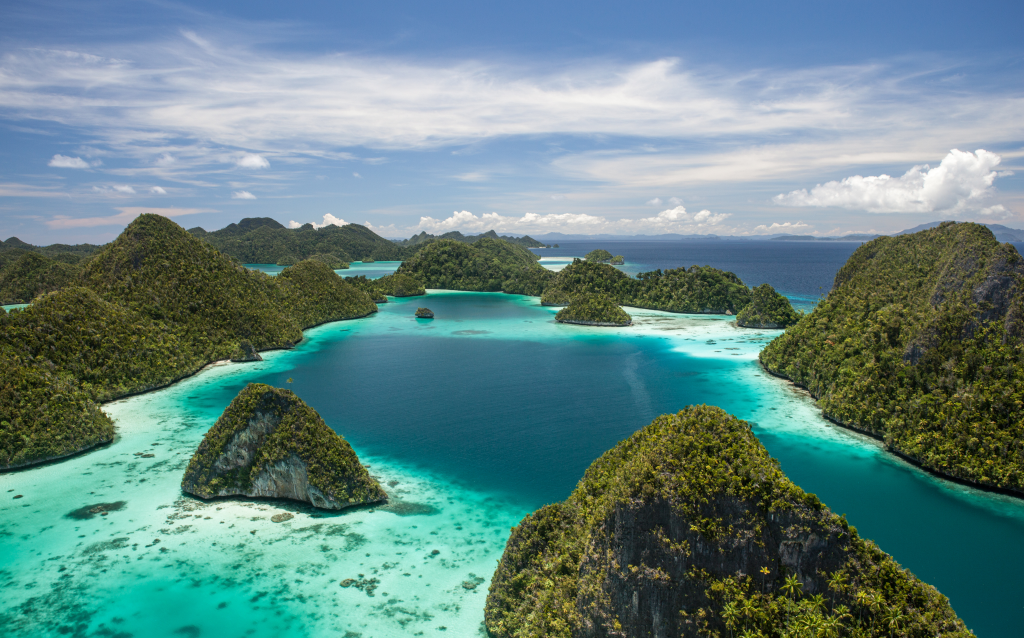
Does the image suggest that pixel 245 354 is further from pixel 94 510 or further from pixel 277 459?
pixel 277 459

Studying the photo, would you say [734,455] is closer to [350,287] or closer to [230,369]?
[230,369]

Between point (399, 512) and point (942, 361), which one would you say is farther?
point (942, 361)

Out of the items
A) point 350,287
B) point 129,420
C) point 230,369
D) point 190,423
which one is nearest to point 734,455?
point 190,423

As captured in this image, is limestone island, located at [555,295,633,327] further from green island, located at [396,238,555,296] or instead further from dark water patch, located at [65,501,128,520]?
dark water patch, located at [65,501,128,520]

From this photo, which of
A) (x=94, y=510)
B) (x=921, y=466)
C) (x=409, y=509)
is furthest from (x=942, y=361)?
(x=94, y=510)

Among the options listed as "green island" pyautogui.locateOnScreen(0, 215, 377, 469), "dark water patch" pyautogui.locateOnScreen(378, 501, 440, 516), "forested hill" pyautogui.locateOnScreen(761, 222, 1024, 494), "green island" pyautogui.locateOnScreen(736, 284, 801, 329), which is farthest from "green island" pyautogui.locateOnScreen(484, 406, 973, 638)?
"green island" pyautogui.locateOnScreen(736, 284, 801, 329)
